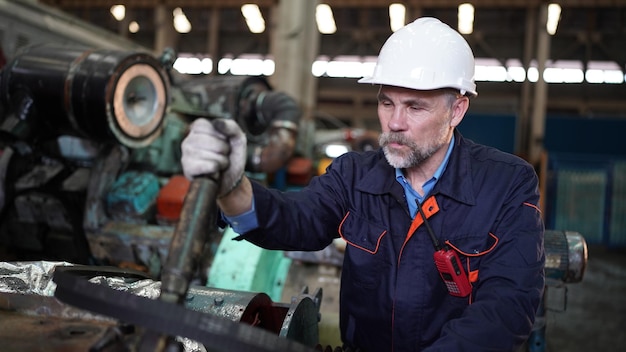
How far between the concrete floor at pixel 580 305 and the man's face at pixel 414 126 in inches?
35.2

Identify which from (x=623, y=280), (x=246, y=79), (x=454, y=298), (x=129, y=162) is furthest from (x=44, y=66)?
(x=623, y=280)

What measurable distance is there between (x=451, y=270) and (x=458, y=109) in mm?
538

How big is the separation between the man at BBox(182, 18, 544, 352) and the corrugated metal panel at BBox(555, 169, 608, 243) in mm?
6296

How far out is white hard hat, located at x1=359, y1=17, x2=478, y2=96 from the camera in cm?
156

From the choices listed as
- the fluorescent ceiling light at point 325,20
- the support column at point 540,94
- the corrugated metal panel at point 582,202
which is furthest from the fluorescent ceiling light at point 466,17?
the corrugated metal panel at point 582,202

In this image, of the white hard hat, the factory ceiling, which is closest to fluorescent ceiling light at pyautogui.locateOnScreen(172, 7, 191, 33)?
the factory ceiling

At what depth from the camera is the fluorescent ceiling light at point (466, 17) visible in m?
9.64

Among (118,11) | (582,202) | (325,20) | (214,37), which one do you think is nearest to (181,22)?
(214,37)

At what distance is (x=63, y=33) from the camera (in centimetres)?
456

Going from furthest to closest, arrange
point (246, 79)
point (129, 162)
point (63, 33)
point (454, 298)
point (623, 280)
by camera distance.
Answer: point (623, 280) → point (63, 33) → point (246, 79) → point (129, 162) → point (454, 298)

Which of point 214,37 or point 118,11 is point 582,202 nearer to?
point 214,37

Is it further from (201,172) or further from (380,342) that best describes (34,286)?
(380,342)

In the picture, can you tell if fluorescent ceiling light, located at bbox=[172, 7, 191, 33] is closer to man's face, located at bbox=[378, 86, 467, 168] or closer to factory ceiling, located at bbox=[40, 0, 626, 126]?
factory ceiling, located at bbox=[40, 0, 626, 126]

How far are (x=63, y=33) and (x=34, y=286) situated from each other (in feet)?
12.4
